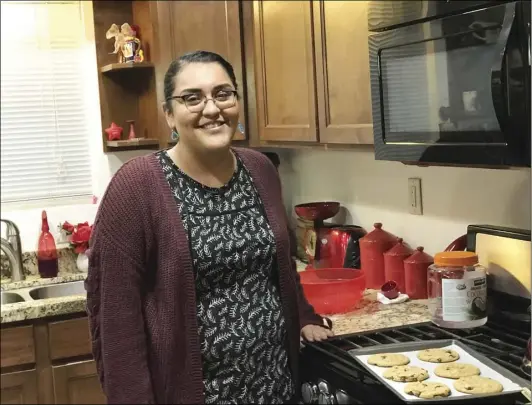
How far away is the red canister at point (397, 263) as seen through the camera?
227 cm

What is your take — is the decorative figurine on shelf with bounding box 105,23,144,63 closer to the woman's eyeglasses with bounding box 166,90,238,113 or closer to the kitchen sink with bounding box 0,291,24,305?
the kitchen sink with bounding box 0,291,24,305

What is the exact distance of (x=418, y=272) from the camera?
2.17 m

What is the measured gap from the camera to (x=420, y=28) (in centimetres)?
158

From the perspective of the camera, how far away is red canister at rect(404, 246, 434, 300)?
7.09 feet

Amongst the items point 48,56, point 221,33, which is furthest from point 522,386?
point 48,56

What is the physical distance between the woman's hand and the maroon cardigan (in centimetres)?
36

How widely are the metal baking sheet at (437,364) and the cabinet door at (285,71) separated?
803 millimetres

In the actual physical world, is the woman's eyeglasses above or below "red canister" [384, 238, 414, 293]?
above

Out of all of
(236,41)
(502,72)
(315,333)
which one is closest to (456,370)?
(315,333)

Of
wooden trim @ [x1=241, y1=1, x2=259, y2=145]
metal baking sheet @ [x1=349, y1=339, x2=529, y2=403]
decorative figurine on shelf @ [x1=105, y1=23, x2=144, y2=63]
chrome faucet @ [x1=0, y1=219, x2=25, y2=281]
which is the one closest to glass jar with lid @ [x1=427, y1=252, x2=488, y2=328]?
metal baking sheet @ [x1=349, y1=339, x2=529, y2=403]

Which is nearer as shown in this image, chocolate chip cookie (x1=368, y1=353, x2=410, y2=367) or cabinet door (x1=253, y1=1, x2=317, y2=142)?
chocolate chip cookie (x1=368, y1=353, x2=410, y2=367)

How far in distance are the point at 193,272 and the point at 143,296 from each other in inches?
4.6

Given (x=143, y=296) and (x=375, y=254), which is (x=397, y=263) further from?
(x=143, y=296)

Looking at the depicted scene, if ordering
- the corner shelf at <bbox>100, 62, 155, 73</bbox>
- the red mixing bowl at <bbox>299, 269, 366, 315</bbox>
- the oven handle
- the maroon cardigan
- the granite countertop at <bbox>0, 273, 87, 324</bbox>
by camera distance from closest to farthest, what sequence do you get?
the oven handle < the maroon cardigan < the red mixing bowl at <bbox>299, 269, 366, 315</bbox> < the granite countertop at <bbox>0, 273, 87, 324</bbox> < the corner shelf at <bbox>100, 62, 155, 73</bbox>
